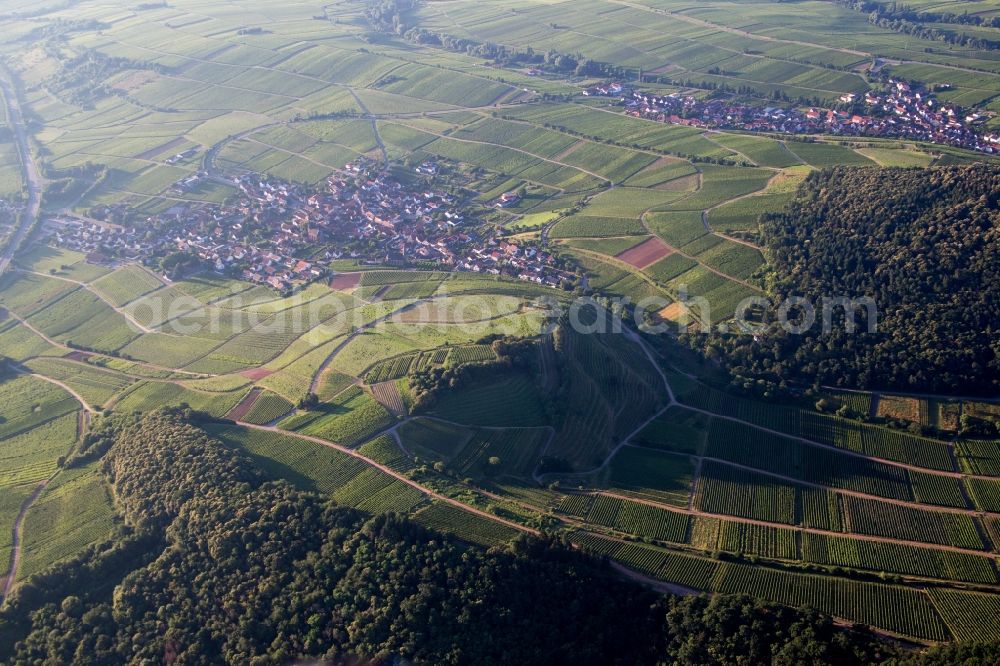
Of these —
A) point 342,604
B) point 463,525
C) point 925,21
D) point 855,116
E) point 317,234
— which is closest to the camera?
point 342,604

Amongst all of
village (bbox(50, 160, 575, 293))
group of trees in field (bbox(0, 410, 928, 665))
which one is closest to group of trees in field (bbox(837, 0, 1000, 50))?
village (bbox(50, 160, 575, 293))

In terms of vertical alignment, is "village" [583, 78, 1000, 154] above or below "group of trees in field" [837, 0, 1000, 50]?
below

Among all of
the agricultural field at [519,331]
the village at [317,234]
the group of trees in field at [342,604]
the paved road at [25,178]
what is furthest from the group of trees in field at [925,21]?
the paved road at [25,178]

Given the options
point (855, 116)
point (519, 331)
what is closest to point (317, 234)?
point (519, 331)

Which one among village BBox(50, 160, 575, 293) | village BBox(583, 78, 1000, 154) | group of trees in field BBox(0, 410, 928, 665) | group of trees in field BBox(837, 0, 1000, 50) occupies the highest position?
group of trees in field BBox(837, 0, 1000, 50)

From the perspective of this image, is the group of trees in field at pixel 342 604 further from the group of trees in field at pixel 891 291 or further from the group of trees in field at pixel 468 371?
the group of trees in field at pixel 891 291

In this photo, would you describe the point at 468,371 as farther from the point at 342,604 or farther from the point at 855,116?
the point at 855,116

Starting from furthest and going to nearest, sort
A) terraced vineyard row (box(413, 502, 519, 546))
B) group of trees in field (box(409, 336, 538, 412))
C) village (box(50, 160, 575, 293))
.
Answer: village (box(50, 160, 575, 293)) < group of trees in field (box(409, 336, 538, 412)) < terraced vineyard row (box(413, 502, 519, 546))

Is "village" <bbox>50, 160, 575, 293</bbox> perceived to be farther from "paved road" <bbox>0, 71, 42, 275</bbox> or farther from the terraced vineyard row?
the terraced vineyard row
